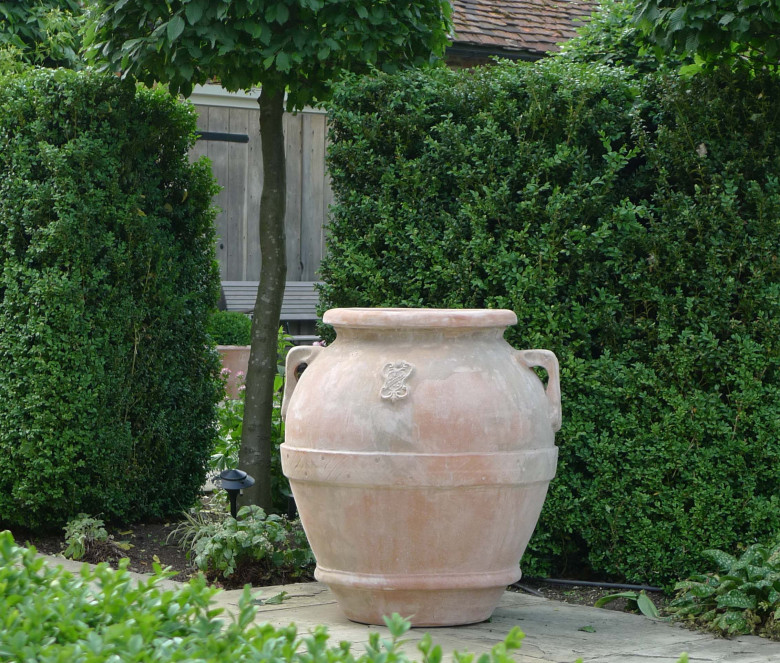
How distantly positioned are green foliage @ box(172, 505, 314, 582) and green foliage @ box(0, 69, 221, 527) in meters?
0.92

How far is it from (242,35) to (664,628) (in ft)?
10.5

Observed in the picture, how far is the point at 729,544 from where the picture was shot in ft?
14.9

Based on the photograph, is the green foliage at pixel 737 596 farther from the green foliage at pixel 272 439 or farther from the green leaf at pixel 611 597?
the green foliage at pixel 272 439

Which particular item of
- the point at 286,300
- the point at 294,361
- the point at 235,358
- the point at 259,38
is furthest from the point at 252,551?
the point at 286,300

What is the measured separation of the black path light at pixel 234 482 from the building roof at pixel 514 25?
6.43m

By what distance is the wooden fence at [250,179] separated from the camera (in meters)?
11.1

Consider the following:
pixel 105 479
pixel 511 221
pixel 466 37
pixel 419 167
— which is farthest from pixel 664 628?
pixel 466 37

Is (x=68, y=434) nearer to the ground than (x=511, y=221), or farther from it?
nearer to the ground

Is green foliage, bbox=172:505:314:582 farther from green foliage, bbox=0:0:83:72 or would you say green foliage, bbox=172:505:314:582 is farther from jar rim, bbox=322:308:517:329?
green foliage, bbox=0:0:83:72

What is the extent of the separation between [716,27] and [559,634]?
2411 mm

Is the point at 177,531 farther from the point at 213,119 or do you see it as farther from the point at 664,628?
the point at 213,119

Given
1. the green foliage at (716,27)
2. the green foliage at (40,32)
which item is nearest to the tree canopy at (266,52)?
the green foliage at (716,27)

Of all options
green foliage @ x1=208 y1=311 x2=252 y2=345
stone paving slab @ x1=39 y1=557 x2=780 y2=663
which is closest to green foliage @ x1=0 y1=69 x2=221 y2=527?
stone paving slab @ x1=39 y1=557 x2=780 y2=663

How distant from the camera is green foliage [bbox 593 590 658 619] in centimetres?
443
